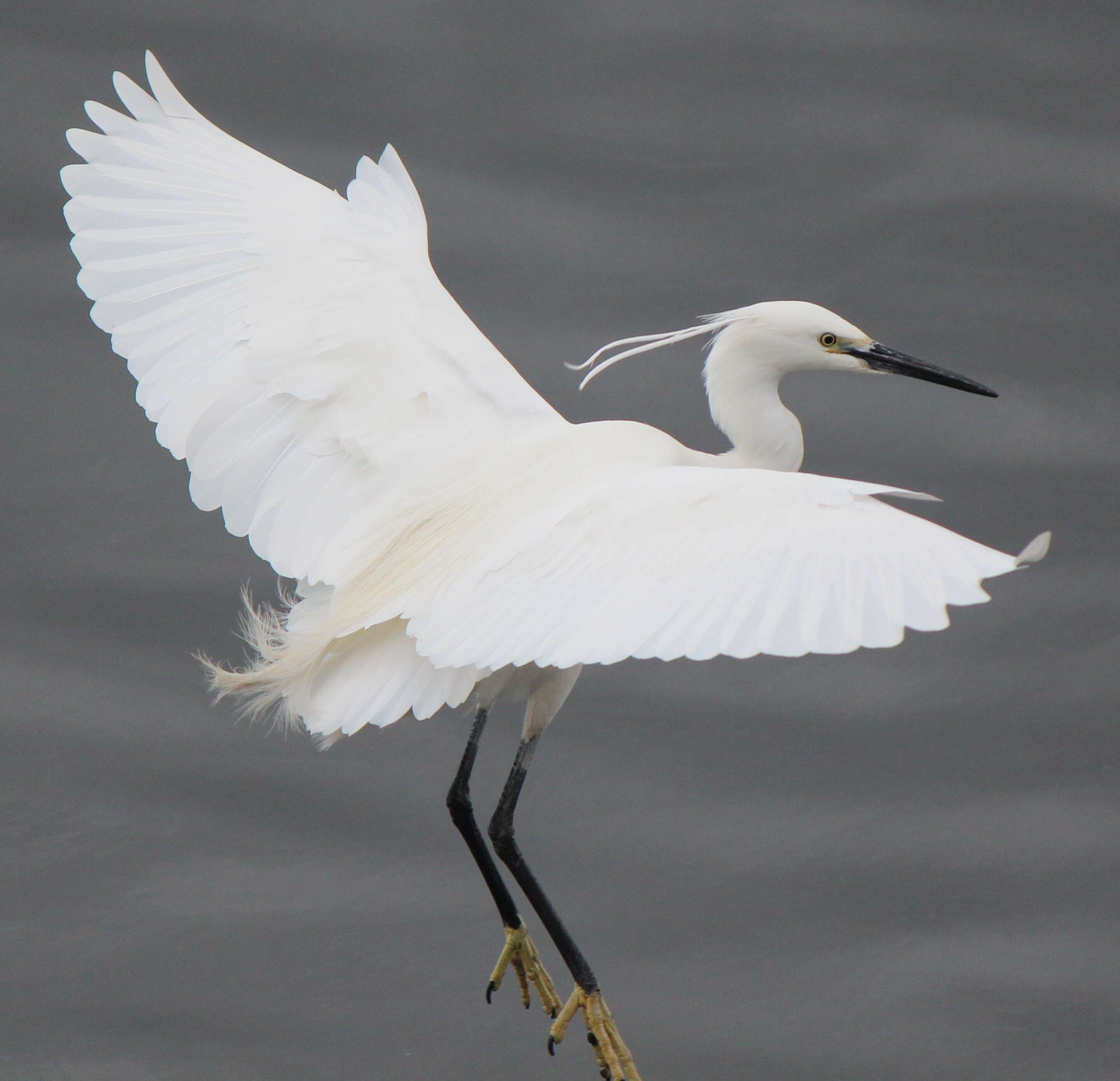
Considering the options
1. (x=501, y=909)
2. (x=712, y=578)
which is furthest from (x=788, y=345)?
(x=501, y=909)

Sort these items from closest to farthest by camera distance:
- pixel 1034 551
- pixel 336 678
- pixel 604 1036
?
pixel 1034 551 → pixel 336 678 → pixel 604 1036

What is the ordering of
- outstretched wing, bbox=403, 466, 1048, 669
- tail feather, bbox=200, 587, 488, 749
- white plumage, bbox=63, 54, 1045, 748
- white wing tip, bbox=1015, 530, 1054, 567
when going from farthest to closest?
1. tail feather, bbox=200, 587, 488, 749
2. white plumage, bbox=63, 54, 1045, 748
3. outstretched wing, bbox=403, 466, 1048, 669
4. white wing tip, bbox=1015, 530, 1054, 567

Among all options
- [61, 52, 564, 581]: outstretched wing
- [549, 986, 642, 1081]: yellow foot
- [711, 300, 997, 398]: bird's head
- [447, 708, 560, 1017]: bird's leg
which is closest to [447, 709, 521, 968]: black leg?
[447, 708, 560, 1017]: bird's leg

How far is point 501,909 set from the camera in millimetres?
2645

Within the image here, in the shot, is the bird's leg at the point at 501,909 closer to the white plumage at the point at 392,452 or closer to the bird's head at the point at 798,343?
the white plumage at the point at 392,452

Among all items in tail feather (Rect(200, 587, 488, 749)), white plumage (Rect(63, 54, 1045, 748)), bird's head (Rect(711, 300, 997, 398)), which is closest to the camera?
white plumage (Rect(63, 54, 1045, 748))

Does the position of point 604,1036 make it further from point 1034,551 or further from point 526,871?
point 1034,551

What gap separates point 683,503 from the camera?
203cm

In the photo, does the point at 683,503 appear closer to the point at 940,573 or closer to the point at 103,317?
the point at 940,573

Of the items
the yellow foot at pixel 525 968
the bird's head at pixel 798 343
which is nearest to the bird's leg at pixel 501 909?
the yellow foot at pixel 525 968

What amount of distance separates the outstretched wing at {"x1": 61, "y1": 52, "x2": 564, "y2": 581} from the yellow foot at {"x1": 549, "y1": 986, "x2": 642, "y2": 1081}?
74cm

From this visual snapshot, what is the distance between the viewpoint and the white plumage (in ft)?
6.37

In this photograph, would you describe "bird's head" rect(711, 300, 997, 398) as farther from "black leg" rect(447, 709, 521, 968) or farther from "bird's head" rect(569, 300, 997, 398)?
"black leg" rect(447, 709, 521, 968)

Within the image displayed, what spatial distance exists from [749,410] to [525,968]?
0.96 m
